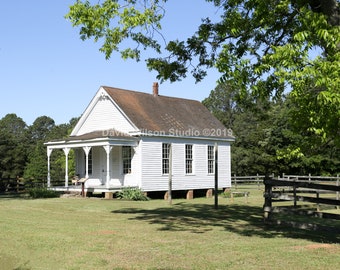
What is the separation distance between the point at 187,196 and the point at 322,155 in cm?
2201

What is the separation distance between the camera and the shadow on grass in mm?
12727

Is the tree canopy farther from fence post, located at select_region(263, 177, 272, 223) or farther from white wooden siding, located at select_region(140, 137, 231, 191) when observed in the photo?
white wooden siding, located at select_region(140, 137, 231, 191)

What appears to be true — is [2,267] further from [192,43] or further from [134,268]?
[192,43]

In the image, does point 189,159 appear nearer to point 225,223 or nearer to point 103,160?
point 103,160

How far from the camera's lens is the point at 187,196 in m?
29.9

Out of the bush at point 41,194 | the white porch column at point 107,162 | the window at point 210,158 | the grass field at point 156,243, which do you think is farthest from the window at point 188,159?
the grass field at point 156,243

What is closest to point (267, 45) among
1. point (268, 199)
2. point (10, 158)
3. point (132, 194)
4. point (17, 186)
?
point (268, 199)

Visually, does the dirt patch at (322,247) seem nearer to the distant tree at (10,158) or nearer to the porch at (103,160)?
the porch at (103,160)

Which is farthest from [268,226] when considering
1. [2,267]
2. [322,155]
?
[322,155]

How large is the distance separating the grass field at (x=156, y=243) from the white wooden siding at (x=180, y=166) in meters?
10.5

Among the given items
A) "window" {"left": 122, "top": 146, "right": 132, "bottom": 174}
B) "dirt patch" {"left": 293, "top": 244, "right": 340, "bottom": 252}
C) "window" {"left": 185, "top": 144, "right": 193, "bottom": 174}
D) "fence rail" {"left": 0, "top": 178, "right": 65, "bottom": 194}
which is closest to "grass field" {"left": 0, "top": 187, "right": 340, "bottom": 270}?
"dirt patch" {"left": 293, "top": 244, "right": 340, "bottom": 252}

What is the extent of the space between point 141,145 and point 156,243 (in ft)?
54.4

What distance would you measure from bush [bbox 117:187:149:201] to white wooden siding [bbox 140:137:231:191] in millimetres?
691

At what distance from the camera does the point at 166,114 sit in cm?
3105
